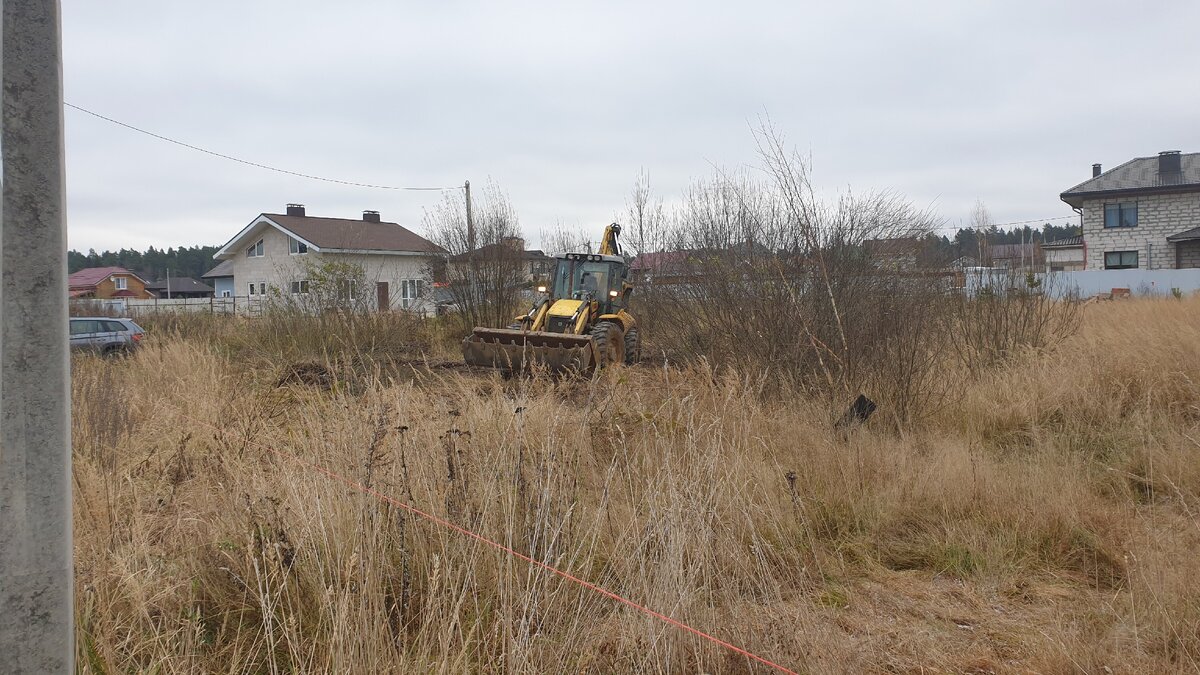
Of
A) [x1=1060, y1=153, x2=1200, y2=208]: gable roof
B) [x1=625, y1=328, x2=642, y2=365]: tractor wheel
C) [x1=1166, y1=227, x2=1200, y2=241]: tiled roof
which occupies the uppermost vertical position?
[x1=1060, y1=153, x2=1200, y2=208]: gable roof

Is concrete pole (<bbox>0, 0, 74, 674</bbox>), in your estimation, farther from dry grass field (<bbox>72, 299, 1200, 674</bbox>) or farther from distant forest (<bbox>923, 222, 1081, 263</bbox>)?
distant forest (<bbox>923, 222, 1081, 263</bbox>)

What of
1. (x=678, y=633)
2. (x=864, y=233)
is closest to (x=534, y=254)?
(x=864, y=233)

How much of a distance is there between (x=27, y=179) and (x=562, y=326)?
38.4 feet

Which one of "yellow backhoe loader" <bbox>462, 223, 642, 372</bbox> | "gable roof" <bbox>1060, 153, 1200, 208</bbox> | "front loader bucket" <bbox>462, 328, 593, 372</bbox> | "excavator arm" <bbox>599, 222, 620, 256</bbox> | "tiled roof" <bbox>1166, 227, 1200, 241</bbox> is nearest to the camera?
"front loader bucket" <bbox>462, 328, 593, 372</bbox>

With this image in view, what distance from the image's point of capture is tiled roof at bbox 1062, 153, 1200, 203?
34.1 m

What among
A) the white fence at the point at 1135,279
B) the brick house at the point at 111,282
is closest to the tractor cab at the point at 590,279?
the white fence at the point at 1135,279

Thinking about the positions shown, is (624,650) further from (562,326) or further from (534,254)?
(534,254)

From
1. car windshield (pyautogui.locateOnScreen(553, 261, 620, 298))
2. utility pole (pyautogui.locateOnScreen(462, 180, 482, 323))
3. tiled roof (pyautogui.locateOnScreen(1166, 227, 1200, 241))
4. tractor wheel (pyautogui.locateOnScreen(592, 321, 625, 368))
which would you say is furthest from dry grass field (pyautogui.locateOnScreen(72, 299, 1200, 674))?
tiled roof (pyautogui.locateOnScreen(1166, 227, 1200, 241))

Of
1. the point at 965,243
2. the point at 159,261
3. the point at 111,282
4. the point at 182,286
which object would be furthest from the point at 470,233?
the point at 159,261

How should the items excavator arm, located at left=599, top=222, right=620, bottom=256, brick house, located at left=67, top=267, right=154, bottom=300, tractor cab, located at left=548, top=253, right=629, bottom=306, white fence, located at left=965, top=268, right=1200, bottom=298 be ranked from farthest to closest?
brick house, located at left=67, top=267, right=154, bottom=300
white fence, located at left=965, top=268, right=1200, bottom=298
excavator arm, located at left=599, top=222, right=620, bottom=256
tractor cab, located at left=548, top=253, right=629, bottom=306

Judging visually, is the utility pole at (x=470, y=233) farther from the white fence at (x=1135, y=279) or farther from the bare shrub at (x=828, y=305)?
the white fence at (x=1135, y=279)

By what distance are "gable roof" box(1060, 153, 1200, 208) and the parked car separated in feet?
119

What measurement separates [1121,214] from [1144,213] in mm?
908

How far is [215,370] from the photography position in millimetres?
9711
